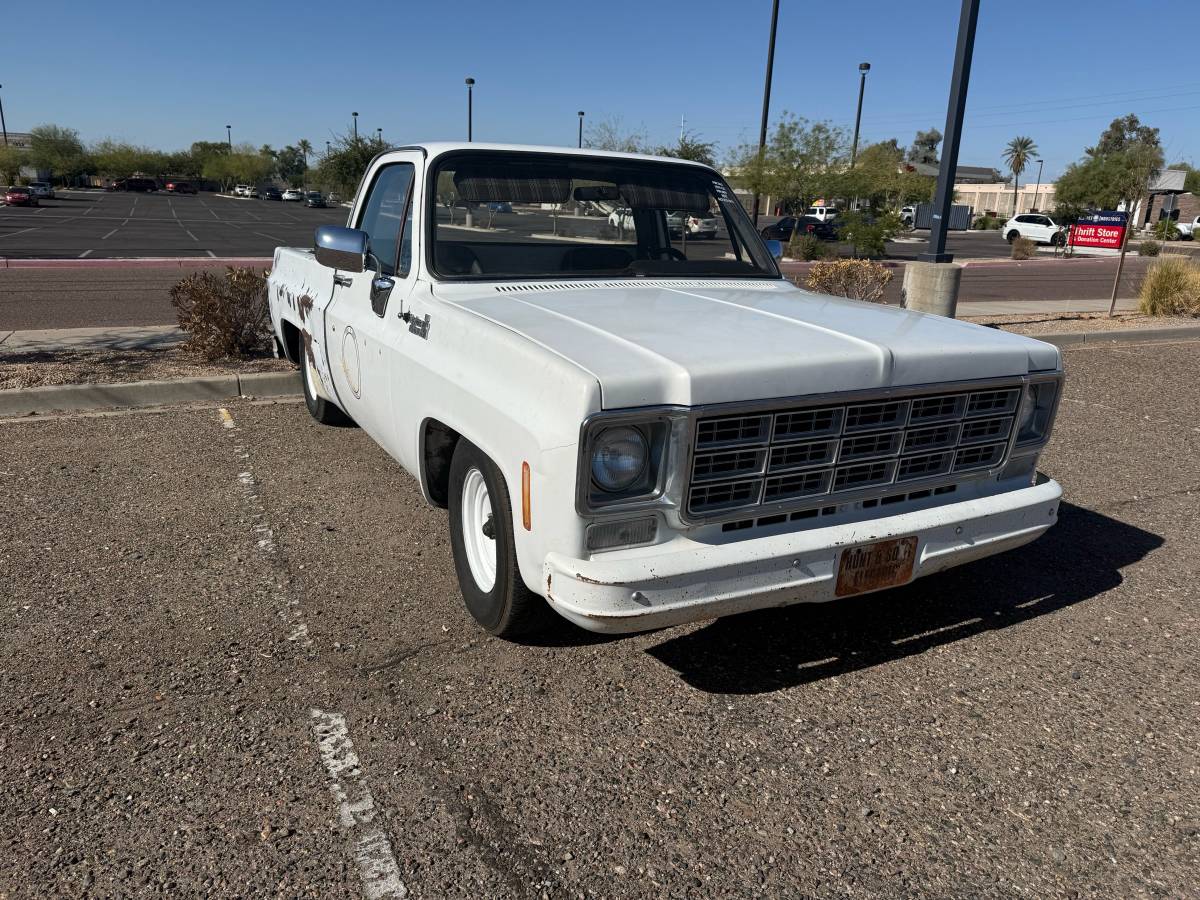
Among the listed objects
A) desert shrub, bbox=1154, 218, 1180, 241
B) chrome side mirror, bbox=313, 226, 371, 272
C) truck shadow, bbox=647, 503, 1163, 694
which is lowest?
truck shadow, bbox=647, 503, 1163, 694

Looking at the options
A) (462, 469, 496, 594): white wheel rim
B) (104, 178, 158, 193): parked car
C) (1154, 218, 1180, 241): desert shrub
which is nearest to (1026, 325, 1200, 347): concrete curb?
(462, 469, 496, 594): white wheel rim

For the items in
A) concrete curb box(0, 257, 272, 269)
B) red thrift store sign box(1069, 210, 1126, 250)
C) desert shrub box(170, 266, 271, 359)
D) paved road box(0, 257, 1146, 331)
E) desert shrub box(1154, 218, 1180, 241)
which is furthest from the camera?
desert shrub box(1154, 218, 1180, 241)

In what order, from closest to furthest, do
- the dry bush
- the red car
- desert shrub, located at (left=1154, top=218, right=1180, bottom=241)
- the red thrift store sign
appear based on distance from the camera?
the red thrift store sign
the dry bush
desert shrub, located at (left=1154, top=218, right=1180, bottom=241)
the red car

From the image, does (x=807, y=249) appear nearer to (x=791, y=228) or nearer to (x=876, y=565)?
(x=791, y=228)

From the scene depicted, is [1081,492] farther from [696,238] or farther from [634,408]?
[634,408]

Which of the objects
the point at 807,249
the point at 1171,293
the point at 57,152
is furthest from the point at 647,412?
the point at 57,152

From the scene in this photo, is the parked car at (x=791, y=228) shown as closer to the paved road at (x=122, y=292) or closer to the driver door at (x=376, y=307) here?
the paved road at (x=122, y=292)

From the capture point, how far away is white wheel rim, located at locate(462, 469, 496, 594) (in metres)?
3.42

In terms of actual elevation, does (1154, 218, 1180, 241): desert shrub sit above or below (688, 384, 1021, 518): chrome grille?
above

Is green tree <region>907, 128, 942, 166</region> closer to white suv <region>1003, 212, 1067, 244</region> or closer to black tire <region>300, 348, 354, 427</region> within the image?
white suv <region>1003, 212, 1067, 244</region>

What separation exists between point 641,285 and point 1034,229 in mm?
48832

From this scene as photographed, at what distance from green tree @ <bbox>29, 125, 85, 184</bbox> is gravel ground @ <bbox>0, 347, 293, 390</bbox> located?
388 ft

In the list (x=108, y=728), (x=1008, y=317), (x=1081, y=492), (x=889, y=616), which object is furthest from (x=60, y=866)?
(x=1008, y=317)

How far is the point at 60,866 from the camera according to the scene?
2.29 metres
